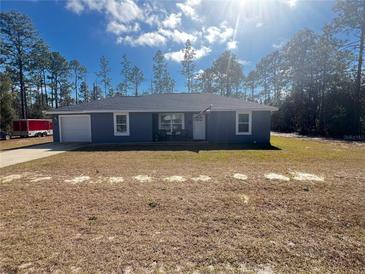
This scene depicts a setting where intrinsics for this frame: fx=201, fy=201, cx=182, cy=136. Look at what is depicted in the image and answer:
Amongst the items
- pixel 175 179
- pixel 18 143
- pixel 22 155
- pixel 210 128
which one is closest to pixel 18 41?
pixel 18 143

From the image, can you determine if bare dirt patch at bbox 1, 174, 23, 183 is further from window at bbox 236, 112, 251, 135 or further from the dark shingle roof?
window at bbox 236, 112, 251, 135

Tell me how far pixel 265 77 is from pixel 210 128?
3038cm

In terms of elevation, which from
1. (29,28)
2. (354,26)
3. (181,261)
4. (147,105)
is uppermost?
(29,28)

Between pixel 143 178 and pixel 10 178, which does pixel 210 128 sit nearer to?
pixel 143 178

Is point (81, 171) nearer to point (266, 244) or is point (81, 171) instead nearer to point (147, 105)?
point (266, 244)

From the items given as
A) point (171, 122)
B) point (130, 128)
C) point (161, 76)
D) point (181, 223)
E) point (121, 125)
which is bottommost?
point (181, 223)

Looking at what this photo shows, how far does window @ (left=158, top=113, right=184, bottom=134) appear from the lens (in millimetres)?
13906

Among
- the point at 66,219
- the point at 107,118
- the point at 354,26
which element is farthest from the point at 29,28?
the point at 354,26

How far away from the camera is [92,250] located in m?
2.47

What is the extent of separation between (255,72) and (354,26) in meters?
21.3

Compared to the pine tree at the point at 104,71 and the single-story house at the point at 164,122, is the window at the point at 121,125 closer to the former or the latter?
the single-story house at the point at 164,122

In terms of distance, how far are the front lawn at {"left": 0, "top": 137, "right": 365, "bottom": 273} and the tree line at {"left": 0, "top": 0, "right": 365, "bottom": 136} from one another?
18490mm

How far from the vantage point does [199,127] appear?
1391cm

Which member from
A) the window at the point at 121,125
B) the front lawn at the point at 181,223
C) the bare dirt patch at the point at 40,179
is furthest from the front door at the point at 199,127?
the bare dirt patch at the point at 40,179
